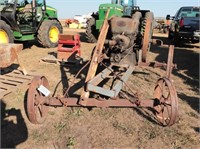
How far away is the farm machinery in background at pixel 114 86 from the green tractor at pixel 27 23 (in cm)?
488

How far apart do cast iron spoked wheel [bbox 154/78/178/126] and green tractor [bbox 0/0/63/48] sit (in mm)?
6514

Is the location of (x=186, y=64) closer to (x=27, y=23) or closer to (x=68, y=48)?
(x=68, y=48)

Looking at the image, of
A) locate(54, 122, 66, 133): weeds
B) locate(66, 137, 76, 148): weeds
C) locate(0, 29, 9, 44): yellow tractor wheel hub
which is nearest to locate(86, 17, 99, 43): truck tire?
locate(0, 29, 9, 44): yellow tractor wheel hub

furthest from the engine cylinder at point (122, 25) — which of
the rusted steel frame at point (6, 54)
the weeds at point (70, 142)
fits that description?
the weeds at point (70, 142)

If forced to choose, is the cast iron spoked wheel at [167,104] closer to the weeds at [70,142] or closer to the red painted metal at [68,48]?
the weeds at [70,142]

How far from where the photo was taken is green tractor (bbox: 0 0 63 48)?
31.9 ft

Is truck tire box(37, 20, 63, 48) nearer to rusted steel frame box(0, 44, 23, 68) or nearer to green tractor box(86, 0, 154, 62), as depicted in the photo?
rusted steel frame box(0, 44, 23, 68)

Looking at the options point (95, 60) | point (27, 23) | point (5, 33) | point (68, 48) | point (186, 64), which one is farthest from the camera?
point (27, 23)

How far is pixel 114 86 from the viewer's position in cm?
445

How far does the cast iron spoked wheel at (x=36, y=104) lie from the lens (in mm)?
4188

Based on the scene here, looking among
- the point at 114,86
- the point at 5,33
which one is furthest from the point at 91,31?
the point at 114,86

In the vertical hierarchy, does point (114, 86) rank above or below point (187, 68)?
above

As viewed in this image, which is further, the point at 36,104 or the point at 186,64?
the point at 186,64

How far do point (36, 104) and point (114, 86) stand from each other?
1.27m
